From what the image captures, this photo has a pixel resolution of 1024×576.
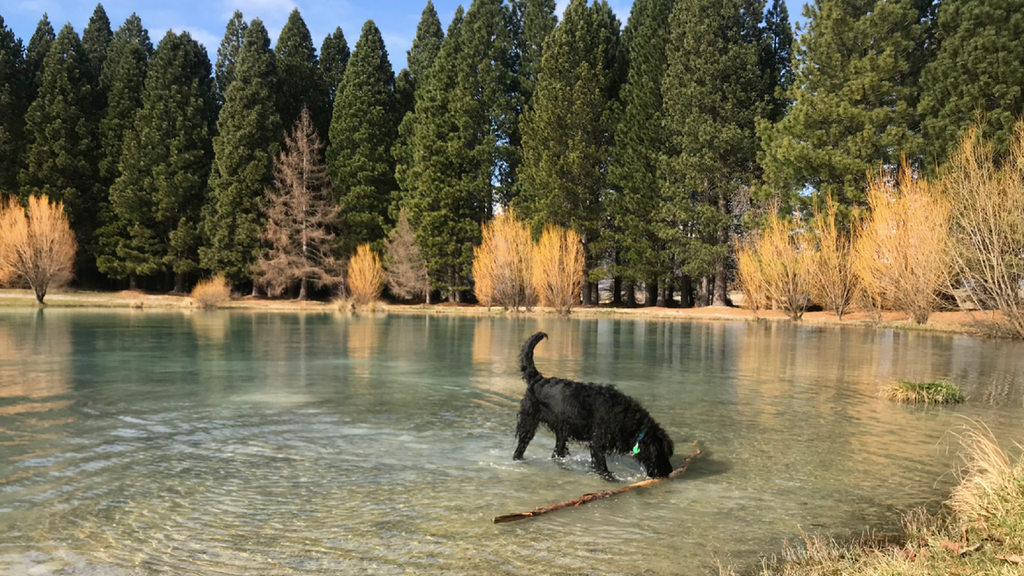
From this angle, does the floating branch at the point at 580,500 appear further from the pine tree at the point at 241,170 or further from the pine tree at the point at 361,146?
the pine tree at the point at 241,170

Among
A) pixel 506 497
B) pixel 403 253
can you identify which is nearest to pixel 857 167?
pixel 403 253

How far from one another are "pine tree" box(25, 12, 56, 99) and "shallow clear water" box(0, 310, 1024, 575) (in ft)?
171

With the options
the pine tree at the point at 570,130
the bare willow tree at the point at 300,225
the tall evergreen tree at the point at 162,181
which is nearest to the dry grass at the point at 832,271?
the pine tree at the point at 570,130

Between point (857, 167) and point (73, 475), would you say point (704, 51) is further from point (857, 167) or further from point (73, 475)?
point (73, 475)

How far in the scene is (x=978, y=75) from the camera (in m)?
34.8

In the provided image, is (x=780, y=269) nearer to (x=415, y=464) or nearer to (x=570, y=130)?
(x=570, y=130)

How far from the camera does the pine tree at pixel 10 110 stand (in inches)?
2131

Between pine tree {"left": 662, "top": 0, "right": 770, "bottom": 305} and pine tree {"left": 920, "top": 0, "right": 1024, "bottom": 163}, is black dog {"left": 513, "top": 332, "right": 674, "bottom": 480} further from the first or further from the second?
pine tree {"left": 662, "top": 0, "right": 770, "bottom": 305}

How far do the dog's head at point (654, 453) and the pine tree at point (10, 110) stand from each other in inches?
2251

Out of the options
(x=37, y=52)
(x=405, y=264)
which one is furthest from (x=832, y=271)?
(x=37, y=52)

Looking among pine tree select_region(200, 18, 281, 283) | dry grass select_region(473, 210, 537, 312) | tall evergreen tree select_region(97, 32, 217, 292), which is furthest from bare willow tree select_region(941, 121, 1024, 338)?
tall evergreen tree select_region(97, 32, 217, 292)

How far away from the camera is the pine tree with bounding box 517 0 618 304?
4706 cm

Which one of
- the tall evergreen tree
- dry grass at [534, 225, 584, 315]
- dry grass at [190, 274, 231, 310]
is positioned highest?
the tall evergreen tree

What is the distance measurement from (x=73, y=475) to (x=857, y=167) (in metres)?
35.6
